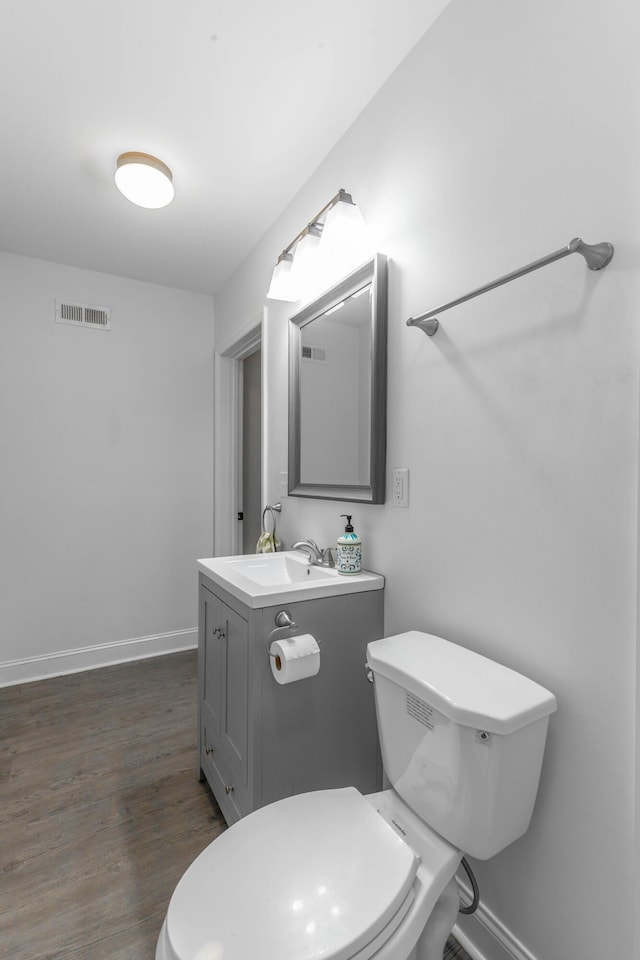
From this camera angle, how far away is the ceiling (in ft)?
4.30

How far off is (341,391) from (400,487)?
50 centimetres

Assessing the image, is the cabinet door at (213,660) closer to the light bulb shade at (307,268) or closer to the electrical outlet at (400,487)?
the electrical outlet at (400,487)

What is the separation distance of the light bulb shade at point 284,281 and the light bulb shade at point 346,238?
244 mm

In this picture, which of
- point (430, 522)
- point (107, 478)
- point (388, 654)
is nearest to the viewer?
point (388, 654)

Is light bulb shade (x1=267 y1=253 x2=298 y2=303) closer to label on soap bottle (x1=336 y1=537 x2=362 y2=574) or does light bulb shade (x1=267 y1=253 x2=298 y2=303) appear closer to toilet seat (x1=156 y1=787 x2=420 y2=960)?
label on soap bottle (x1=336 y1=537 x2=362 y2=574)

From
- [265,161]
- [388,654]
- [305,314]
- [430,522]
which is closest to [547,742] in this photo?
[388,654]

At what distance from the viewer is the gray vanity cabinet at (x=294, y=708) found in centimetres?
131

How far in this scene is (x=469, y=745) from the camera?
0.88 metres

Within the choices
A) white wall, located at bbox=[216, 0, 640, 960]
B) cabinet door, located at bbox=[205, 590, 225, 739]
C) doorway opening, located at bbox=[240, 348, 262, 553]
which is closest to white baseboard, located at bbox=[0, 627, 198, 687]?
doorway opening, located at bbox=[240, 348, 262, 553]


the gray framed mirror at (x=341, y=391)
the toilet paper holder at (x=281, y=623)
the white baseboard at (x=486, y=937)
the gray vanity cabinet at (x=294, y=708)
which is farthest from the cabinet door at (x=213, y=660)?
the white baseboard at (x=486, y=937)

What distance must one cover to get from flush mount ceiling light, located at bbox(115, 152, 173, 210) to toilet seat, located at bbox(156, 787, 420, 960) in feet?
7.21

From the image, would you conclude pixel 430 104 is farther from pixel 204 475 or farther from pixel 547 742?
pixel 204 475

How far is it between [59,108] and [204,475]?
6.83 feet

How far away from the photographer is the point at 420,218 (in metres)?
1.37
